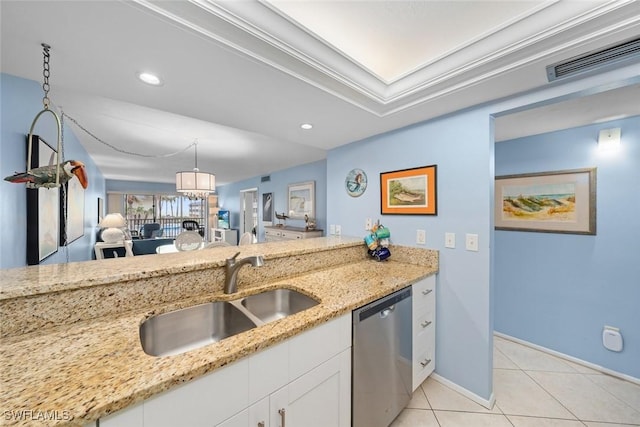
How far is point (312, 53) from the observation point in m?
1.28

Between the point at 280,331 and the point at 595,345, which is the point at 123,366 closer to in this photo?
the point at 280,331

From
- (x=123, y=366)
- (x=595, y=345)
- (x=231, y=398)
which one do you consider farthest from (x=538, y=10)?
(x=595, y=345)

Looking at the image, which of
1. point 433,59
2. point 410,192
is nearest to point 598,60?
point 433,59

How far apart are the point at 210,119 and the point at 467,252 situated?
7.49 feet

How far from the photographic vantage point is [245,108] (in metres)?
1.74

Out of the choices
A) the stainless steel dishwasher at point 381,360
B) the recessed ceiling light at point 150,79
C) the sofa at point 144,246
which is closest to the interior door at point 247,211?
the sofa at point 144,246

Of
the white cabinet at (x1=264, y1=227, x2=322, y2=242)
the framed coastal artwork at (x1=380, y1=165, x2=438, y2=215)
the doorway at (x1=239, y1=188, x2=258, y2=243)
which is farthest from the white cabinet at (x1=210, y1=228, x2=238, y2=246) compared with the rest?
the framed coastal artwork at (x1=380, y1=165, x2=438, y2=215)

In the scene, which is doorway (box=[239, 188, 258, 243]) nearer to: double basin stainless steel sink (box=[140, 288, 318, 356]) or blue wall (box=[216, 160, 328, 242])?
blue wall (box=[216, 160, 328, 242])

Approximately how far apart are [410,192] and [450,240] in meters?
0.52

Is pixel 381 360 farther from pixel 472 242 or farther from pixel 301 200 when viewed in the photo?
pixel 301 200

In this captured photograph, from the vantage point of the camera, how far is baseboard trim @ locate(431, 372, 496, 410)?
1.65m

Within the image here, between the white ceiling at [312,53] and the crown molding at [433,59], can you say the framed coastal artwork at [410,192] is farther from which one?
the crown molding at [433,59]

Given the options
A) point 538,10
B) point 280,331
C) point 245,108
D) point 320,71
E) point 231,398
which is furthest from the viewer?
point 245,108

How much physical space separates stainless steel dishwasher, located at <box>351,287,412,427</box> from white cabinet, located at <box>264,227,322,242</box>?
2833mm
